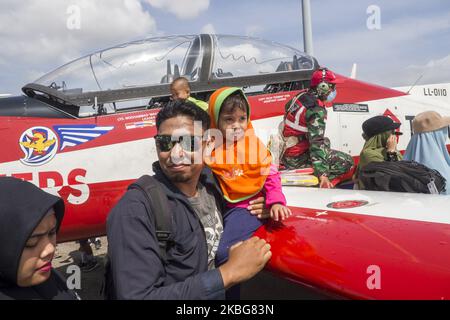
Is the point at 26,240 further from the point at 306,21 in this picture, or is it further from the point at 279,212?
the point at 306,21

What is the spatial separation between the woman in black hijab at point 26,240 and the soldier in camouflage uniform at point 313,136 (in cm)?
283

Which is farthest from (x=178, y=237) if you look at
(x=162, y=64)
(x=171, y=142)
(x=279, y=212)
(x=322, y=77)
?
(x=322, y=77)

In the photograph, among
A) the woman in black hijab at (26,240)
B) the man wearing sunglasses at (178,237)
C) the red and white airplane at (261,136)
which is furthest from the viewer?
the red and white airplane at (261,136)

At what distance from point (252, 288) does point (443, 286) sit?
85.2 inches

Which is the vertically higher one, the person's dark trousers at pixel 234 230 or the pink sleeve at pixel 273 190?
the pink sleeve at pixel 273 190

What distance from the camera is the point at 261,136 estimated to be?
13.0 feet

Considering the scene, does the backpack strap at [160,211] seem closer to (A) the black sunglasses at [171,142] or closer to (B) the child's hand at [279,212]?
(A) the black sunglasses at [171,142]

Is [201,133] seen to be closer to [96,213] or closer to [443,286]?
[443,286]

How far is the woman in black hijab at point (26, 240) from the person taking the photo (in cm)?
113

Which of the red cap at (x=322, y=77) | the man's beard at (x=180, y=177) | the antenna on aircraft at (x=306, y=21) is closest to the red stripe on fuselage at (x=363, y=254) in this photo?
the man's beard at (x=180, y=177)

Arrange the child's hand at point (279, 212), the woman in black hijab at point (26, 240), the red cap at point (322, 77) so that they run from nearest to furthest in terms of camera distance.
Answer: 1. the woman in black hijab at point (26, 240)
2. the child's hand at point (279, 212)
3. the red cap at point (322, 77)

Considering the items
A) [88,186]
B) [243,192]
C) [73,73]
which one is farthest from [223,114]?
[73,73]

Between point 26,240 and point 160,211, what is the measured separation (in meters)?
0.45

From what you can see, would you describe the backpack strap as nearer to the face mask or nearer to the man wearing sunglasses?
the man wearing sunglasses
